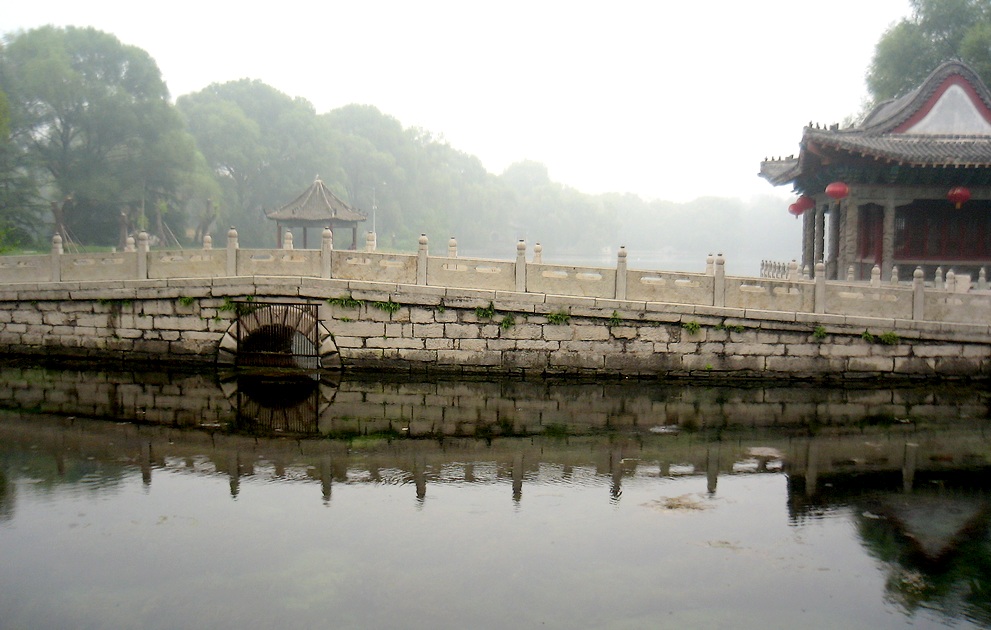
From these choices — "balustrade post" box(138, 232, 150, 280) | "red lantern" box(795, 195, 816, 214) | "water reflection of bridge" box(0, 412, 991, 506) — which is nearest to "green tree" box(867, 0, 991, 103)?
"red lantern" box(795, 195, 816, 214)

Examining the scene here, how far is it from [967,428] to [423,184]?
49.4 m

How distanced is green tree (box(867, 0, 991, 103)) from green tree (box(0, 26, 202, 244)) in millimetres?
27359

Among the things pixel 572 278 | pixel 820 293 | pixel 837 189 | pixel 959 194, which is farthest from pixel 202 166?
pixel 820 293

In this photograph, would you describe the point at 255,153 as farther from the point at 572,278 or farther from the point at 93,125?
the point at 572,278

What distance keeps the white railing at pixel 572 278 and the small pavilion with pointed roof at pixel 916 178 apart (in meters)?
2.89

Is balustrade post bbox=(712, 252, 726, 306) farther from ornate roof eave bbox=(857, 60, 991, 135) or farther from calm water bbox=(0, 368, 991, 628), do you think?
ornate roof eave bbox=(857, 60, 991, 135)

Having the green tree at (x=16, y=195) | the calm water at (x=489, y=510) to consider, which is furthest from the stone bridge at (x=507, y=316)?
the green tree at (x=16, y=195)

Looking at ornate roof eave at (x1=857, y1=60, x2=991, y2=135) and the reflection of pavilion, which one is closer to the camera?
the reflection of pavilion

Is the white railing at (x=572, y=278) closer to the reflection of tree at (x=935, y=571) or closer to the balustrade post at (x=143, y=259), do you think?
the balustrade post at (x=143, y=259)

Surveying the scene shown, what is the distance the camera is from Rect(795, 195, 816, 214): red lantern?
19777mm

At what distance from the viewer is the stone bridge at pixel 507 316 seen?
13109 mm

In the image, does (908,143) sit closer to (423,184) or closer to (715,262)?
(715,262)

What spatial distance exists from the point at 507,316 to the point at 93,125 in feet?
89.1

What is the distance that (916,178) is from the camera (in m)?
16.4
